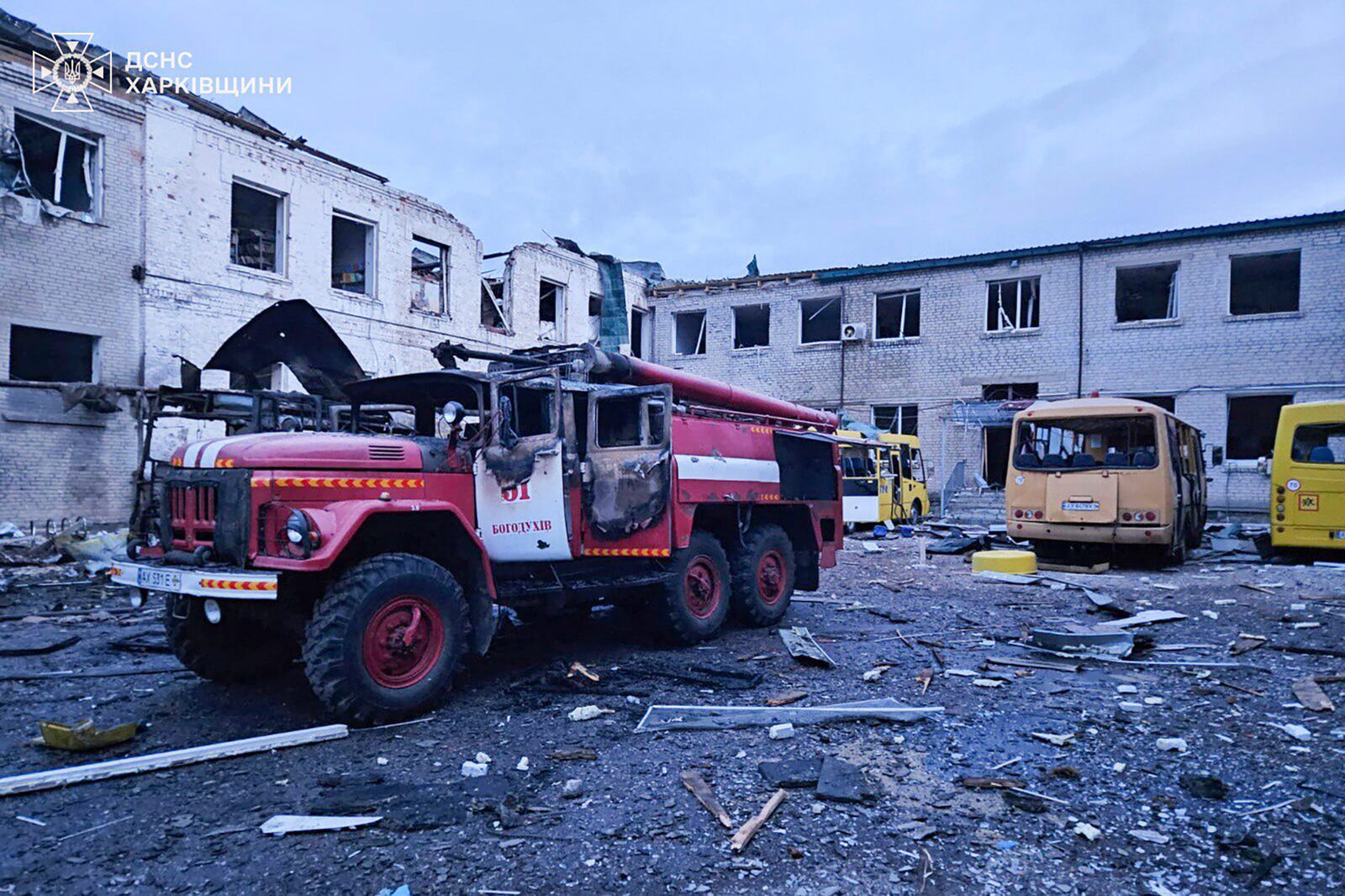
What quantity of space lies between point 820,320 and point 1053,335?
7.21m

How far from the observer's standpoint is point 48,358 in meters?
12.6

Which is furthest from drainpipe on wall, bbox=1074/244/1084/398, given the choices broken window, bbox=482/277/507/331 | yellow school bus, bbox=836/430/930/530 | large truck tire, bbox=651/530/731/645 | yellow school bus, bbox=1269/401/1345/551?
large truck tire, bbox=651/530/731/645

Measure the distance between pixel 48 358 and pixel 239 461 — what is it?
35.7 ft

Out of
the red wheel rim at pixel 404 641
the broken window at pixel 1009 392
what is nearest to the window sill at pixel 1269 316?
the broken window at pixel 1009 392

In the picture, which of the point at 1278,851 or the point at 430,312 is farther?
the point at 430,312

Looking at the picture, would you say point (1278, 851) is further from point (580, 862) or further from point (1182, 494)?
point (1182, 494)

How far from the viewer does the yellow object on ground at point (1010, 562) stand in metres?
11.5

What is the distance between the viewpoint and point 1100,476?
1169 cm

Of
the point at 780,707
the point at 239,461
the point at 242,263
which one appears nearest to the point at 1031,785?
the point at 780,707

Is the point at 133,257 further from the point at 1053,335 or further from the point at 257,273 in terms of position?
the point at 1053,335

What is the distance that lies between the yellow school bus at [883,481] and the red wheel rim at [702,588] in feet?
33.2

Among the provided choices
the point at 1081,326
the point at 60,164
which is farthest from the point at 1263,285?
the point at 60,164

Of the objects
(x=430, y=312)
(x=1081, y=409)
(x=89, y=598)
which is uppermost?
(x=430, y=312)

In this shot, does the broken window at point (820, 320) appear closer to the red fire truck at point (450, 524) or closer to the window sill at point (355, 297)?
the window sill at point (355, 297)
